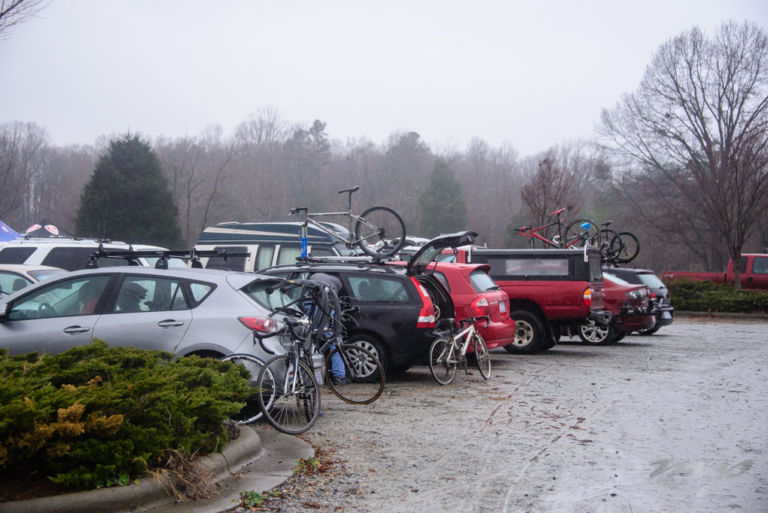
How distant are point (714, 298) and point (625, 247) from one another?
10.4 m

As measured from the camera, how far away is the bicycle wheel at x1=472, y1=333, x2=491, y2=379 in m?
10.3

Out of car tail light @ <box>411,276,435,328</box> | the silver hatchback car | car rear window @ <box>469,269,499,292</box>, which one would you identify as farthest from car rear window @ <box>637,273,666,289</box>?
the silver hatchback car

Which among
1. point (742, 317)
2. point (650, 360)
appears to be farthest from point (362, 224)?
point (742, 317)

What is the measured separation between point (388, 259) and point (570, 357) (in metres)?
4.61

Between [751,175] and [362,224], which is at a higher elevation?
[751,175]

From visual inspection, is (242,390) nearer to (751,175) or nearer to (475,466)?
(475,466)

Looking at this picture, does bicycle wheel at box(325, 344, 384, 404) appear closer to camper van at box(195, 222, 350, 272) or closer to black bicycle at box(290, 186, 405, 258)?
black bicycle at box(290, 186, 405, 258)

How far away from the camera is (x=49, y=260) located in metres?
14.4

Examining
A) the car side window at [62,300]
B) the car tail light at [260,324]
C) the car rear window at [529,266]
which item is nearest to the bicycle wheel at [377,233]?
the car rear window at [529,266]

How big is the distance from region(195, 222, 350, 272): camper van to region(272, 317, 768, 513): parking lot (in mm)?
6427

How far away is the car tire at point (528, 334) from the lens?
552 inches

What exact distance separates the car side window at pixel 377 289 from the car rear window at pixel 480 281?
1.98 metres

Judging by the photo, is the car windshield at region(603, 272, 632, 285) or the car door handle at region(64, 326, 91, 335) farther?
the car windshield at region(603, 272, 632, 285)

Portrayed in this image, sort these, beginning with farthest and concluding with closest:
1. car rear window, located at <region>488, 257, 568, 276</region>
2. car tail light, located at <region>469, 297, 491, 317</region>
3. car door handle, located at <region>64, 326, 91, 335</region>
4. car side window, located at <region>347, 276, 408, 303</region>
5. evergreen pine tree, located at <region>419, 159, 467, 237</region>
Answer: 1. evergreen pine tree, located at <region>419, 159, 467, 237</region>
2. car rear window, located at <region>488, 257, 568, 276</region>
3. car tail light, located at <region>469, 297, 491, 317</region>
4. car side window, located at <region>347, 276, 408, 303</region>
5. car door handle, located at <region>64, 326, 91, 335</region>
